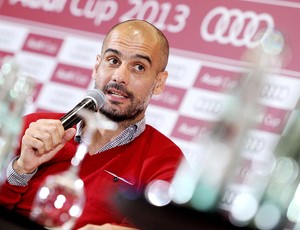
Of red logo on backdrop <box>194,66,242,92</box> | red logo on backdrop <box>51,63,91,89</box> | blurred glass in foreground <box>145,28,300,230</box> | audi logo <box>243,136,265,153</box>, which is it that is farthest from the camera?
red logo on backdrop <box>51,63,91,89</box>

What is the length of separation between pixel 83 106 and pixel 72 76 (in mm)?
589

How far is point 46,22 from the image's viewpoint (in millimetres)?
1800

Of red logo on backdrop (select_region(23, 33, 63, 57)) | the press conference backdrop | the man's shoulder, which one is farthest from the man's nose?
red logo on backdrop (select_region(23, 33, 63, 57))

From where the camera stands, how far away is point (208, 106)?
1.49 m

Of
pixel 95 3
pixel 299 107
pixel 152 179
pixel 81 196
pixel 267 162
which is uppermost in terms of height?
pixel 95 3

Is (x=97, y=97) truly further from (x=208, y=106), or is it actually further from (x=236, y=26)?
(x=236, y=26)

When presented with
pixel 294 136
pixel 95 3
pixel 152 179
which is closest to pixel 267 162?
pixel 294 136

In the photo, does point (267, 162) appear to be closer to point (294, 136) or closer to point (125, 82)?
point (294, 136)

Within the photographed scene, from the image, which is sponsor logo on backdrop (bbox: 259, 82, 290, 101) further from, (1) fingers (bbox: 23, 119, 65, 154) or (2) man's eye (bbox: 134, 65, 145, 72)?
(1) fingers (bbox: 23, 119, 65, 154)

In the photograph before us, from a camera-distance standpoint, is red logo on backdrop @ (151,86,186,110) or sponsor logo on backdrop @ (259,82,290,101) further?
red logo on backdrop @ (151,86,186,110)

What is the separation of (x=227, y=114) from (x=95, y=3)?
638 millimetres

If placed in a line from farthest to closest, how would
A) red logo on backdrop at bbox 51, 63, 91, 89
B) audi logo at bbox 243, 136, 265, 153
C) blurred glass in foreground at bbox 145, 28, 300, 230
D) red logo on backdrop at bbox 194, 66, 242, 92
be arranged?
red logo on backdrop at bbox 51, 63, 91, 89 → red logo on backdrop at bbox 194, 66, 242, 92 → audi logo at bbox 243, 136, 265, 153 → blurred glass in foreground at bbox 145, 28, 300, 230

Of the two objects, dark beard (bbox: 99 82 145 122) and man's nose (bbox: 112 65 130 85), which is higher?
man's nose (bbox: 112 65 130 85)

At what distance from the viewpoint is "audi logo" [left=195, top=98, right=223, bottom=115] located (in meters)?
1.48
